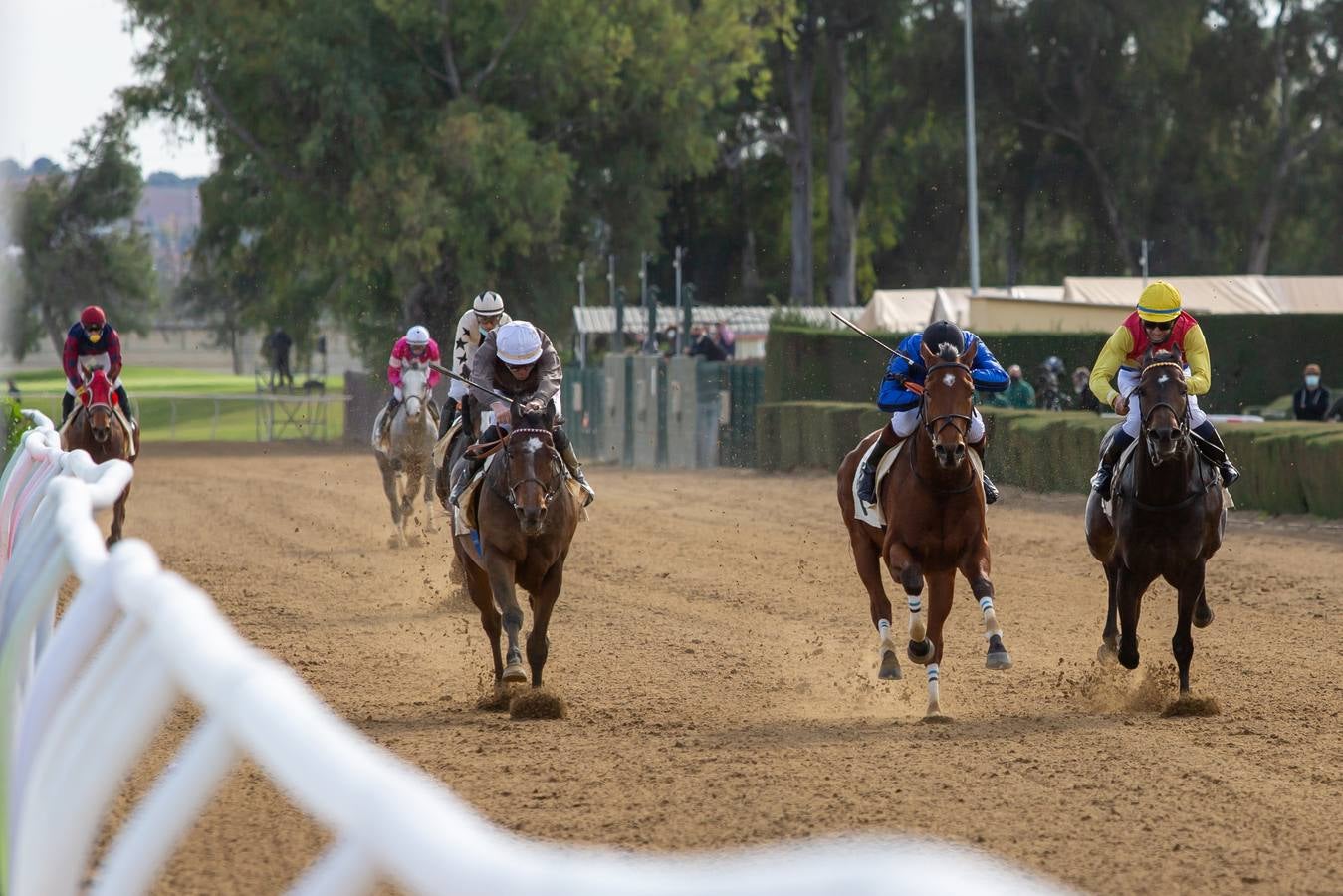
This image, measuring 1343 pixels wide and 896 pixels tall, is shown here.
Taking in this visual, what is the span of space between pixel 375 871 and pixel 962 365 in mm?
7184

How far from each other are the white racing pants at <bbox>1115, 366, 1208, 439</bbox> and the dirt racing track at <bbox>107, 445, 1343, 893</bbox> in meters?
1.30

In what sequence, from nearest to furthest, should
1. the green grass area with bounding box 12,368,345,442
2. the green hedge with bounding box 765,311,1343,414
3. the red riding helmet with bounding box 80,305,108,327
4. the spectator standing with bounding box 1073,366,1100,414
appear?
the red riding helmet with bounding box 80,305,108,327, the spectator standing with bounding box 1073,366,1100,414, the green hedge with bounding box 765,311,1343,414, the green grass area with bounding box 12,368,345,442

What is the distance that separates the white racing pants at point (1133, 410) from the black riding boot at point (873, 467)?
4.05 ft

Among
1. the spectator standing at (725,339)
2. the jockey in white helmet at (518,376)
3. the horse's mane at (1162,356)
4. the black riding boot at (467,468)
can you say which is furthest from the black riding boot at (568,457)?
the spectator standing at (725,339)

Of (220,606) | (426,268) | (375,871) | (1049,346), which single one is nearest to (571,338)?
(426,268)

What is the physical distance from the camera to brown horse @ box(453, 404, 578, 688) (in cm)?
Result: 949

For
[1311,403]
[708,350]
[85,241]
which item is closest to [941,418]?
[1311,403]

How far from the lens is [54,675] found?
4.09 m

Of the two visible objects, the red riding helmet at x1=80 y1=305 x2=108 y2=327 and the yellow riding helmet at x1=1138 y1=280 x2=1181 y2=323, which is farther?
the red riding helmet at x1=80 y1=305 x2=108 y2=327

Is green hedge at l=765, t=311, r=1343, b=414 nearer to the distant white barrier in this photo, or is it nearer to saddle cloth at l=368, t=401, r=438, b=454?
saddle cloth at l=368, t=401, r=438, b=454

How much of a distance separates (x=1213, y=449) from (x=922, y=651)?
193 centimetres

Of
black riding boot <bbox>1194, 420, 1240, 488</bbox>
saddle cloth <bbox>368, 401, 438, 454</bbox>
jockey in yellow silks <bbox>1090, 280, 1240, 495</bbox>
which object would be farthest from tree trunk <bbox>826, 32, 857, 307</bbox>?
black riding boot <bbox>1194, 420, 1240, 488</bbox>

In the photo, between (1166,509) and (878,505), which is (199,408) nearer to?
(878,505)

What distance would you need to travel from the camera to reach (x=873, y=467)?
33.5 feet
